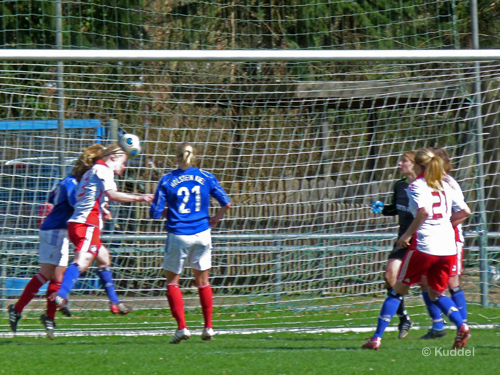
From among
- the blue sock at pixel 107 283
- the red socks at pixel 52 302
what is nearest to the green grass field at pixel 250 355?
the red socks at pixel 52 302

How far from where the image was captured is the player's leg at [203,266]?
5.96m

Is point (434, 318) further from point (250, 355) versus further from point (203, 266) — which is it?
point (203, 266)

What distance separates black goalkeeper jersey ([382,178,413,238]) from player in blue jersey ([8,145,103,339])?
2973 millimetres

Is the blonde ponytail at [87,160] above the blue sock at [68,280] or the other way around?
above

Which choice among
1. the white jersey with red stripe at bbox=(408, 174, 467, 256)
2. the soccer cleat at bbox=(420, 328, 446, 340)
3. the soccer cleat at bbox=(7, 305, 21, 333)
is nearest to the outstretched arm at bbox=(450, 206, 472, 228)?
the white jersey with red stripe at bbox=(408, 174, 467, 256)

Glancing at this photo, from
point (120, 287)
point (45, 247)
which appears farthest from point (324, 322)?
point (45, 247)

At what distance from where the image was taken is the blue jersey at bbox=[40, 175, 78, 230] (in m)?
6.30

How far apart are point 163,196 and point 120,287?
2.80m

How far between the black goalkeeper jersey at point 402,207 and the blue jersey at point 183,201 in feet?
6.05

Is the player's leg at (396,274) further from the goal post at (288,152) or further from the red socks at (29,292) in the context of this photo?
A: the red socks at (29,292)

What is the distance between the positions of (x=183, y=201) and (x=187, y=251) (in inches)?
18.3

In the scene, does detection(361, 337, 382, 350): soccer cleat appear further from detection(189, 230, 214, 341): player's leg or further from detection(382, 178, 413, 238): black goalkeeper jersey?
detection(189, 230, 214, 341): player's leg

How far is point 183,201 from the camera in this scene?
233 inches

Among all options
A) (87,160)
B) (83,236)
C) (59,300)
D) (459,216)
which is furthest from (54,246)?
(459,216)
